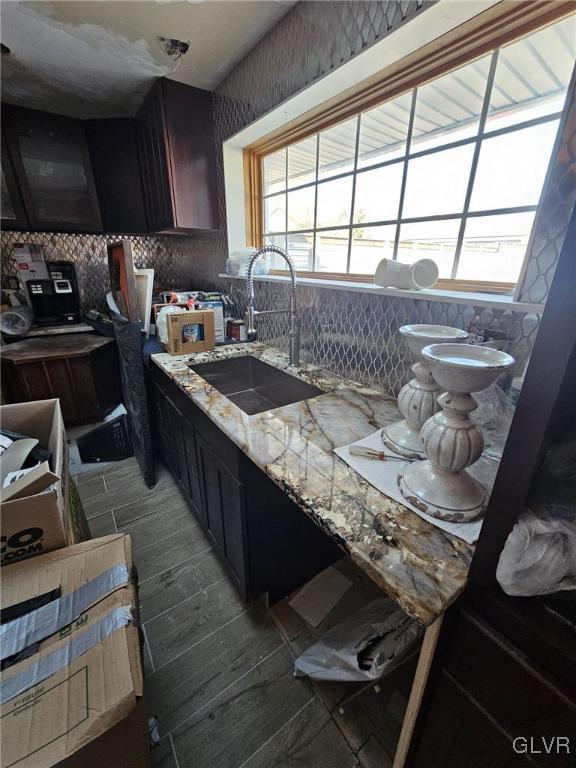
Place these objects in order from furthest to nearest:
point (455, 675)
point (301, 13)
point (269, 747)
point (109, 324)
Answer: point (109, 324)
point (301, 13)
point (269, 747)
point (455, 675)

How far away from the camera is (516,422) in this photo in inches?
17.3

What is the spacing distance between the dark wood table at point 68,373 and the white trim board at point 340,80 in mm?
1410

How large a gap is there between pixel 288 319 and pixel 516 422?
4.32 feet

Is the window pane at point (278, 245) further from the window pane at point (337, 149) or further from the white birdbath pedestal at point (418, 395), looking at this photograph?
the white birdbath pedestal at point (418, 395)

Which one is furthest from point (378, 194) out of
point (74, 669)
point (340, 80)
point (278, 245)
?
point (74, 669)

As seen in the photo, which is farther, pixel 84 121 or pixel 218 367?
pixel 84 121

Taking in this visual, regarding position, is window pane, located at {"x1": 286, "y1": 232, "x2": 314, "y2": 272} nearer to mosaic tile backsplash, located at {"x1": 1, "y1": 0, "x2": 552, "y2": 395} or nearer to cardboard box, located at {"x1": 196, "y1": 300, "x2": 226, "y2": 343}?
mosaic tile backsplash, located at {"x1": 1, "y1": 0, "x2": 552, "y2": 395}

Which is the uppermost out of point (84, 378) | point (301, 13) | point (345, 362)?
point (301, 13)

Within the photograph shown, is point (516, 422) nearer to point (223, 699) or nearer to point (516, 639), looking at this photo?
point (516, 639)

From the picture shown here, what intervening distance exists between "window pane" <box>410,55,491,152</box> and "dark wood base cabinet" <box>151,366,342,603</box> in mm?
1276

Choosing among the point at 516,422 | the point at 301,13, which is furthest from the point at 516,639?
the point at 301,13

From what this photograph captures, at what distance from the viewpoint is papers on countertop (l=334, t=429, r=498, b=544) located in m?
0.61

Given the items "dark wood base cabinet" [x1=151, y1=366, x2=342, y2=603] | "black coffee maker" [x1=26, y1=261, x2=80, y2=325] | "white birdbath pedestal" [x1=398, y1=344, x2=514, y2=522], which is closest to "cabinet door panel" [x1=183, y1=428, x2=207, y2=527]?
"dark wood base cabinet" [x1=151, y1=366, x2=342, y2=603]

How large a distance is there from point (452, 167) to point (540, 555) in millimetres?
1178
